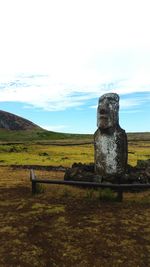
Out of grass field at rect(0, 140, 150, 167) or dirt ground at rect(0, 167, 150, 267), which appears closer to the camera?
dirt ground at rect(0, 167, 150, 267)

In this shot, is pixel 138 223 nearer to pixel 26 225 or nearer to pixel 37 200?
pixel 26 225

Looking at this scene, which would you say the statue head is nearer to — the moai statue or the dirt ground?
the moai statue

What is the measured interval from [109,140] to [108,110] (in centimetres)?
134

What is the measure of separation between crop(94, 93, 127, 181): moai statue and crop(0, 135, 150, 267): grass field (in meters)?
2.24

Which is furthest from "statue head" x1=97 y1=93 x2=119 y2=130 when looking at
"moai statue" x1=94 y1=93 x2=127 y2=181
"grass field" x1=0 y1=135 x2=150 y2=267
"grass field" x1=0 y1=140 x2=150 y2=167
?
"grass field" x1=0 y1=140 x2=150 y2=167

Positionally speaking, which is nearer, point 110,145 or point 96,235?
point 96,235

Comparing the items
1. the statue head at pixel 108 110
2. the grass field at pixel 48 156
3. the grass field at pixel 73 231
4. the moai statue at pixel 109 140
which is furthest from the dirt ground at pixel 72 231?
the grass field at pixel 48 156

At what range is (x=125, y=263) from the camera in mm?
9398

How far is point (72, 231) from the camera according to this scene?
37.4 feet

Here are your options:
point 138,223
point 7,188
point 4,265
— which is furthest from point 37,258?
point 7,188

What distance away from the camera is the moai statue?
58.2ft

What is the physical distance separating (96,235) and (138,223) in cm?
166

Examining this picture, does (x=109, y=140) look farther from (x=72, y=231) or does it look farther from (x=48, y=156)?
(x=48, y=156)

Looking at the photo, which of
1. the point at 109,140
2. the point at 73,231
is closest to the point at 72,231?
the point at 73,231
